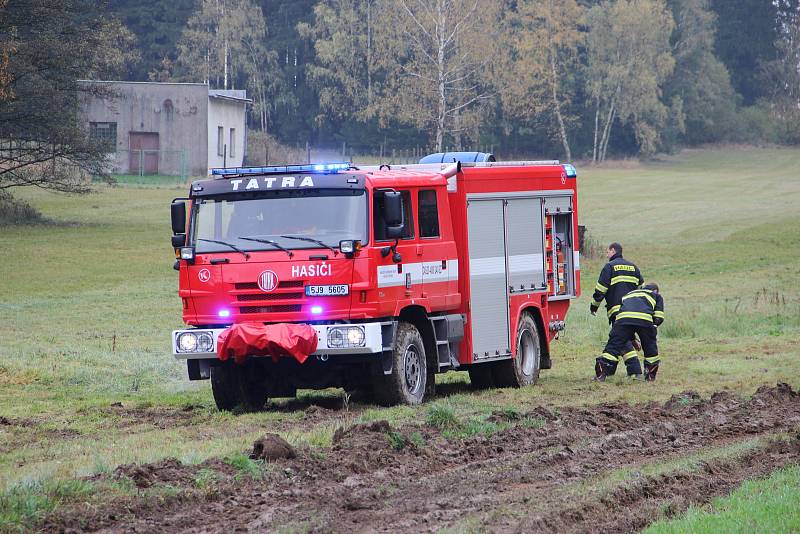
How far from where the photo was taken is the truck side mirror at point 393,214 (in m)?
13.0

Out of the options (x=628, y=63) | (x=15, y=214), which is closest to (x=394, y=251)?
(x=15, y=214)

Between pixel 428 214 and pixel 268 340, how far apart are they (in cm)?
269

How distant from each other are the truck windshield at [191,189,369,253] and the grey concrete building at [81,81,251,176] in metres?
50.8

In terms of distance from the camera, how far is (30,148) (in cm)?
4178

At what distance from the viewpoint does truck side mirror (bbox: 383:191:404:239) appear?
42.8ft

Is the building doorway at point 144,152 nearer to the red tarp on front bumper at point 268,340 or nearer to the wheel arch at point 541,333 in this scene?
the wheel arch at point 541,333

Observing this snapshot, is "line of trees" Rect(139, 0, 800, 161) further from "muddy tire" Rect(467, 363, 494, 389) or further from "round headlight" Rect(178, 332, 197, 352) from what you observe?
"round headlight" Rect(178, 332, 197, 352)

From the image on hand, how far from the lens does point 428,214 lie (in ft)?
47.2

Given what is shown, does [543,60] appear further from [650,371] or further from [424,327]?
[424,327]

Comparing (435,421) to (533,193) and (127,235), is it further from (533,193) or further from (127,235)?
(127,235)

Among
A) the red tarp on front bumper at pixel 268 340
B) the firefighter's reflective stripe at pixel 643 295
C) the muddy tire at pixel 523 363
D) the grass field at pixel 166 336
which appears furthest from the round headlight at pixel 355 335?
the firefighter's reflective stripe at pixel 643 295

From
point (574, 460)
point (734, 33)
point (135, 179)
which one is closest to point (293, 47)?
point (135, 179)

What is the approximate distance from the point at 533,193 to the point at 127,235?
2869 cm

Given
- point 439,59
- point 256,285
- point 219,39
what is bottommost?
point 256,285
